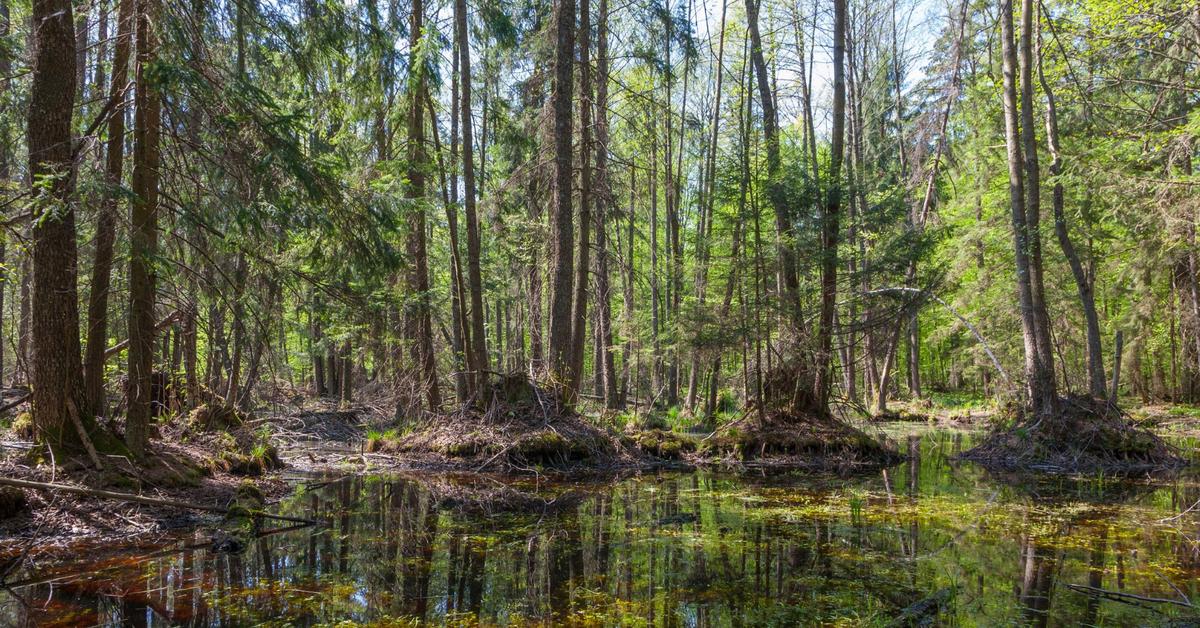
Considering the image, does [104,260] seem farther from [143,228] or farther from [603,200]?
[603,200]

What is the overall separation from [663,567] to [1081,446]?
938cm

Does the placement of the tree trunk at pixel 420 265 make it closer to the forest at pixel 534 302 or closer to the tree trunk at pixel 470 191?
the forest at pixel 534 302

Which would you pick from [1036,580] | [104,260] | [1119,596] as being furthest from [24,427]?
[1119,596]

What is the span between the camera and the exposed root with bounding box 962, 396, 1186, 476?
10.1 metres

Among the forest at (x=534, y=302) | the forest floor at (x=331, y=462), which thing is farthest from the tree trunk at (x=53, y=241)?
the forest floor at (x=331, y=462)

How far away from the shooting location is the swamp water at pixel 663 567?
3725mm

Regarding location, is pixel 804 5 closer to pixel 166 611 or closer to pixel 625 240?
pixel 625 240

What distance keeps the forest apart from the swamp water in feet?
0.17

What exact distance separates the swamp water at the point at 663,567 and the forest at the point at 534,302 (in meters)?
0.05

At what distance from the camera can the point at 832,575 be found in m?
4.49

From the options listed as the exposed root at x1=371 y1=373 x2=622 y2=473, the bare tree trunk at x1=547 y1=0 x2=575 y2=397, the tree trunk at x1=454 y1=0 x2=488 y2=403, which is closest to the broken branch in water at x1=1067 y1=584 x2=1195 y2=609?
the exposed root at x1=371 y1=373 x2=622 y2=473

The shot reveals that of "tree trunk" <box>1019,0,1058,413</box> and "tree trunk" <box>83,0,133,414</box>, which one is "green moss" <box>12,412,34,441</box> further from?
"tree trunk" <box>1019,0,1058,413</box>

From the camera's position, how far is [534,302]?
14.3 m

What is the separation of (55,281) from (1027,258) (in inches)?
539
